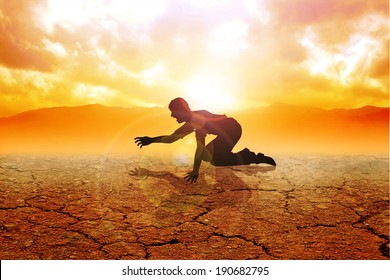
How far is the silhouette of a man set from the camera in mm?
4082

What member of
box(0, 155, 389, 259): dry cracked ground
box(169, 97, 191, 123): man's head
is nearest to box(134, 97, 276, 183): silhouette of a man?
box(169, 97, 191, 123): man's head

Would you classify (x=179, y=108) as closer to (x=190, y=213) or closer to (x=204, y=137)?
(x=204, y=137)

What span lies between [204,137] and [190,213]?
1376 millimetres

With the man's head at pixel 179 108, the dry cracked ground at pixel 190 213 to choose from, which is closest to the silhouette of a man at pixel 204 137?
the man's head at pixel 179 108

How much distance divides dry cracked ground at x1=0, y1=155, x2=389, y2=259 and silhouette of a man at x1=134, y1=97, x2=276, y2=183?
0.20m

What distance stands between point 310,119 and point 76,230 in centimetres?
1589

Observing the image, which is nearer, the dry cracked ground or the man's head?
the dry cracked ground

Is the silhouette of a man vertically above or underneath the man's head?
underneath

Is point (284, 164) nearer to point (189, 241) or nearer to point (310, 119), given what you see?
point (189, 241)

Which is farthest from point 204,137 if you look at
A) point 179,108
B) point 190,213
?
point 190,213

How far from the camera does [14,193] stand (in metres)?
3.41

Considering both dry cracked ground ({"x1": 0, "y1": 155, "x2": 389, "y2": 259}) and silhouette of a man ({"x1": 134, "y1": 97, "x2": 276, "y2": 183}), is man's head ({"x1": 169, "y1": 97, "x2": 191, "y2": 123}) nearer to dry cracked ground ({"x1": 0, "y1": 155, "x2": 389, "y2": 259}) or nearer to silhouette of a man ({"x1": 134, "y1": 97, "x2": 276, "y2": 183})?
silhouette of a man ({"x1": 134, "y1": 97, "x2": 276, "y2": 183})

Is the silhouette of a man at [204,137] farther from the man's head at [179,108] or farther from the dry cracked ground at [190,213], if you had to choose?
the dry cracked ground at [190,213]

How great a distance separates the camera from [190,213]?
3023 millimetres
